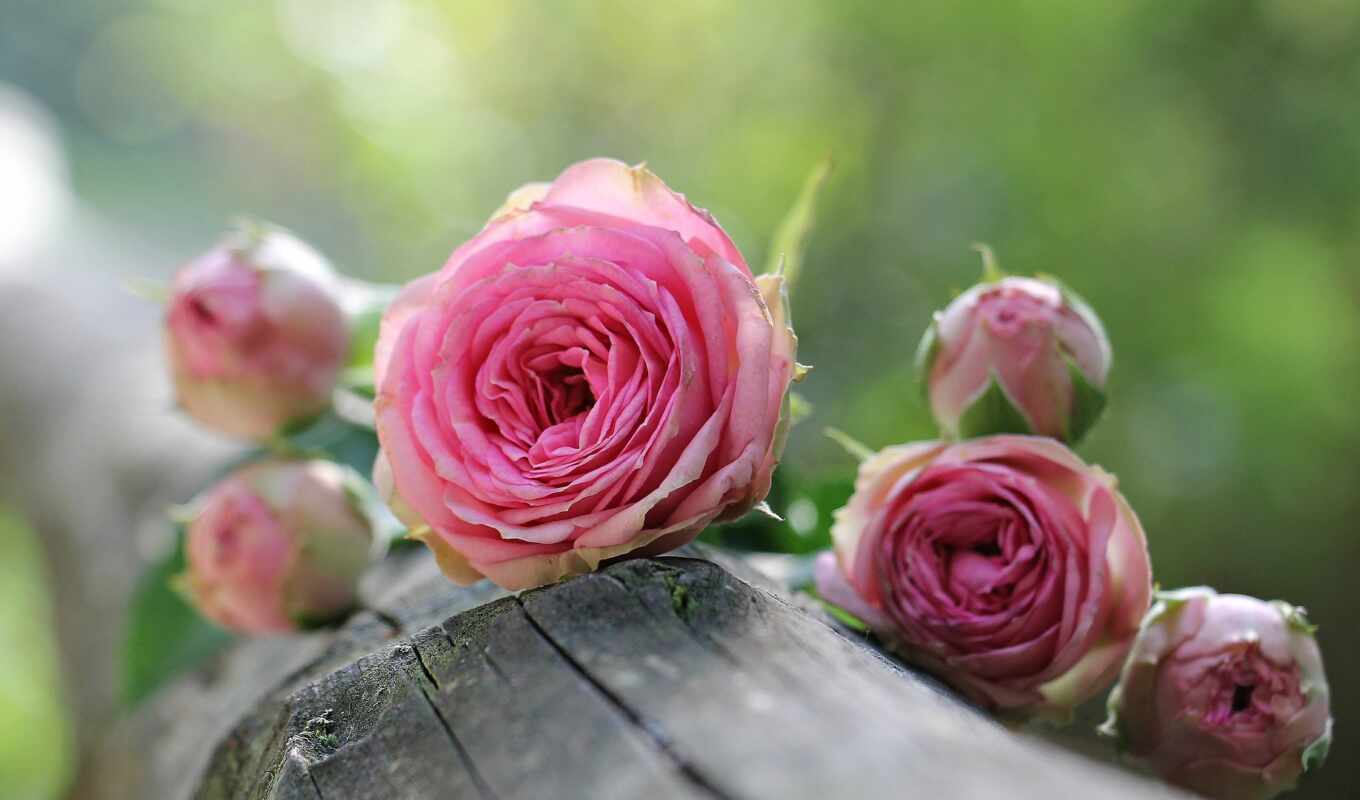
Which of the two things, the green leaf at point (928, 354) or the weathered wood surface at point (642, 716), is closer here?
the weathered wood surface at point (642, 716)

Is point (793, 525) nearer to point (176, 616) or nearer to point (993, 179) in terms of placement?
point (176, 616)

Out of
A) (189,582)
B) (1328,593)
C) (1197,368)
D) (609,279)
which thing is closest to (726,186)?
(1197,368)

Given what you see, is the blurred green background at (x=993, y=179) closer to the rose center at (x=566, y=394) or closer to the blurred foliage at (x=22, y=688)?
the blurred foliage at (x=22, y=688)

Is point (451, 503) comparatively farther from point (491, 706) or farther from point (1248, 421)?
point (1248, 421)

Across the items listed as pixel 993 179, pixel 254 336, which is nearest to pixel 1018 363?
pixel 254 336

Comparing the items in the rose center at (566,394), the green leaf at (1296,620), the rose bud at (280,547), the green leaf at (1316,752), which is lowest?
the rose bud at (280,547)

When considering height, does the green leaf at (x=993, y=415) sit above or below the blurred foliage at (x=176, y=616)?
above

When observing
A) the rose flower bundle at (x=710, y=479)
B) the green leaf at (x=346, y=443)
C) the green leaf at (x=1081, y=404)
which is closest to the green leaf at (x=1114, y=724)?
the rose flower bundle at (x=710, y=479)

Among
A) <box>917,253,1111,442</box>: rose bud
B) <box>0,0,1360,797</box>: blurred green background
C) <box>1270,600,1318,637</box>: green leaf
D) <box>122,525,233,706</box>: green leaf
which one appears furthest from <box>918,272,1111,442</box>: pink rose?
<box>0,0,1360,797</box>: blurred green background
